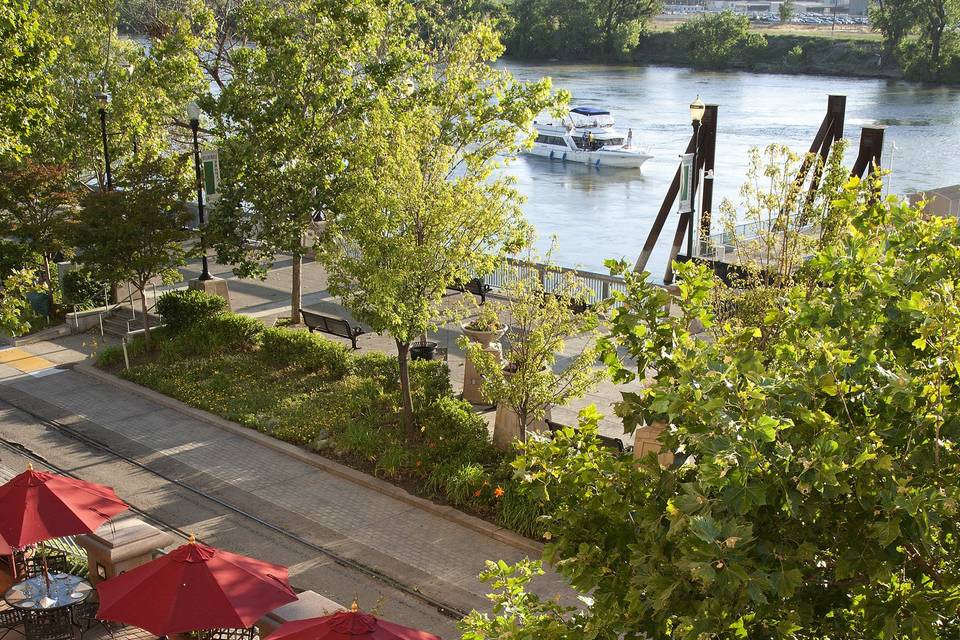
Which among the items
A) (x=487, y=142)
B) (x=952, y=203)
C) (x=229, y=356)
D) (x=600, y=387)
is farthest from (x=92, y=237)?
(x=952, y=203)

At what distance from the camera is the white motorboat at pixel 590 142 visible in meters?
69.8

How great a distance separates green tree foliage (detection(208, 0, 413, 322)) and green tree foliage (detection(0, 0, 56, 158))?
4859 millimetres

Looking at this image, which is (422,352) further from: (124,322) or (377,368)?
(124,322)

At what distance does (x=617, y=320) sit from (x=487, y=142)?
1725cm

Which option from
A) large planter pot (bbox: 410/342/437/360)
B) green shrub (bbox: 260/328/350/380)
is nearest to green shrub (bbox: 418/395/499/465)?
large planter pot (bbox: 410/342/437/360)

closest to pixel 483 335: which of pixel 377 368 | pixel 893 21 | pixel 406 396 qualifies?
pixel 377 368

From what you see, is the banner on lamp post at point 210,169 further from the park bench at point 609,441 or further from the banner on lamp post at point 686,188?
the banner on lamp post at point 686,188

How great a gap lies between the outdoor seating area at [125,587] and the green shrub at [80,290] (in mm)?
13604

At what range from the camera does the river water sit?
57.8 metres

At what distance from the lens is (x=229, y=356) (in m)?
22.7

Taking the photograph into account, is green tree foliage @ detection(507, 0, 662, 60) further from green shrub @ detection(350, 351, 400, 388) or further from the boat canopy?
green shrub @ detection(350, 351, 400, 388)

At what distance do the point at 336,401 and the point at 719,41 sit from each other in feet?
275

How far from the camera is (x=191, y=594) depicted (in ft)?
32.6

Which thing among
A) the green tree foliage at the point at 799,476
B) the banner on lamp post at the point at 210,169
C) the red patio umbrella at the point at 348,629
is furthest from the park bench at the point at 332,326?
the green tree foliage at the point at 799,476
